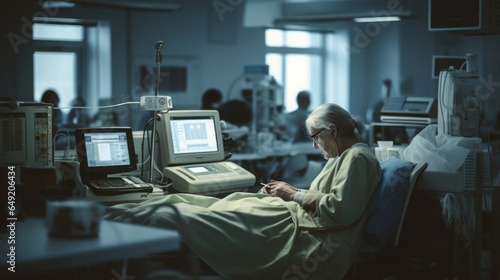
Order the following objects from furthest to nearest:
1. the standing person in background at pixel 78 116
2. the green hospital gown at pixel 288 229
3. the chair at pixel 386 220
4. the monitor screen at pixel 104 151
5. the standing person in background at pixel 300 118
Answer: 1. the standing person in background at pixel 78 116
2. the standing person in background at pixel 300 118
3. the monitor screen at pixel 104 151
4. the chair at pixel 386 220
5. the green hospital gown at pixel 288 229

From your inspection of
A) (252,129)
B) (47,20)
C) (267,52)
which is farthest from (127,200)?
(267,52)

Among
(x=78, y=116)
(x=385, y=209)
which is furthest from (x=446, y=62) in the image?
(x=78, y=116)

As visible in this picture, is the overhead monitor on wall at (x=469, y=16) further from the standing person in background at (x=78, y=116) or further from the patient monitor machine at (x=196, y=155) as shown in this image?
the standing person in background at (x=78, y=116)

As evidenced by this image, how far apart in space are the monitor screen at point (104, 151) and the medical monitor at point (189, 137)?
280mm

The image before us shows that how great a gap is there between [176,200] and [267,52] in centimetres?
783

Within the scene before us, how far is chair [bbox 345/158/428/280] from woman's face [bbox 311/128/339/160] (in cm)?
29

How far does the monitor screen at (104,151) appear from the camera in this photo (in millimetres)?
3783

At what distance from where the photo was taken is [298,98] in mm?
8539

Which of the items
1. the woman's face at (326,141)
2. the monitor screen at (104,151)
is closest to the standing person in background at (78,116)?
the monitor screen at (104,151)

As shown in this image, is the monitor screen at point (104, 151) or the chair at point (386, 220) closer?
the chair at point (386, 220)

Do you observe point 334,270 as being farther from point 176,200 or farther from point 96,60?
point 96,60

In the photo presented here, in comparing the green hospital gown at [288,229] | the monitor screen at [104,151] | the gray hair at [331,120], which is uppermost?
the gray hair at [331,120]

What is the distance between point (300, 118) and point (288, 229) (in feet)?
16.7

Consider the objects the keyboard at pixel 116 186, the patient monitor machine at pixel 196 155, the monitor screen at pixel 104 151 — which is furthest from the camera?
the patient monitor machine at pixel 196 155
